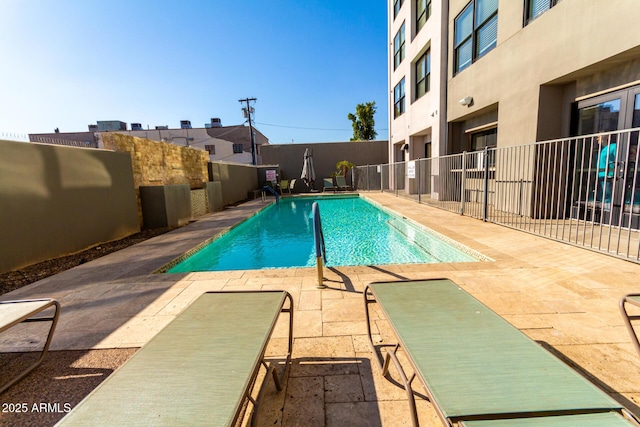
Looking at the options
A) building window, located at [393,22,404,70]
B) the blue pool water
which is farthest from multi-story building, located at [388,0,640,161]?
the blue pool water

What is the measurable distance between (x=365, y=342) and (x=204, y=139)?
36.4 m

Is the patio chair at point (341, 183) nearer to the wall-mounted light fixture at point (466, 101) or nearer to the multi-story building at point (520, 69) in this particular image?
the multi-story building at point (520, 69)

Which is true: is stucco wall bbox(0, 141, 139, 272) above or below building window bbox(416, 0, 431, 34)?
below

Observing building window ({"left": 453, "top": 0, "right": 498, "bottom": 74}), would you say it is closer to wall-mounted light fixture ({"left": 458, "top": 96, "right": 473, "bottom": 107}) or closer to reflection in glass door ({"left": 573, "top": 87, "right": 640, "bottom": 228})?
wall-mounted light fixture ({"left": 458, "top": 96, "right": 473, "bottom": 107})

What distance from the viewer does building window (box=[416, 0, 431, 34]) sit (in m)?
10.8

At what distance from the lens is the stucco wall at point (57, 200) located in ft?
13.3

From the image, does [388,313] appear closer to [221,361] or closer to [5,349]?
[221,361]

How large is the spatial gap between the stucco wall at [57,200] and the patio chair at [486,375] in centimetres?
531

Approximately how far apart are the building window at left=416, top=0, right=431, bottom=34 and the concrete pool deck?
10116mm

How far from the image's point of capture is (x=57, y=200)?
4758 mm

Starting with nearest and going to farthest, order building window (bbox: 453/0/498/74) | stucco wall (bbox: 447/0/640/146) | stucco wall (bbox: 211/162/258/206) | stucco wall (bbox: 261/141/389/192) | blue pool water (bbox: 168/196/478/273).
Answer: stucco wall (bbox: 447/0/640/146) < blue pool water (bbox: 168/196/478/273) < building window (bbox: 453/0/498/74) < stucco wall (bbox: 211/162/258/206) < stucco wall (bbox: 261/141/389/192)

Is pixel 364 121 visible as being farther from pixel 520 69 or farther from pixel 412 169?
pixel 520 69

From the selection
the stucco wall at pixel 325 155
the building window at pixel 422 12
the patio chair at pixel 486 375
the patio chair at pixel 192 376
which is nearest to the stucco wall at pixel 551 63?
the building window at pixel 422 12

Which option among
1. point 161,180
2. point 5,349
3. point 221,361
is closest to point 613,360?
point 221,361
